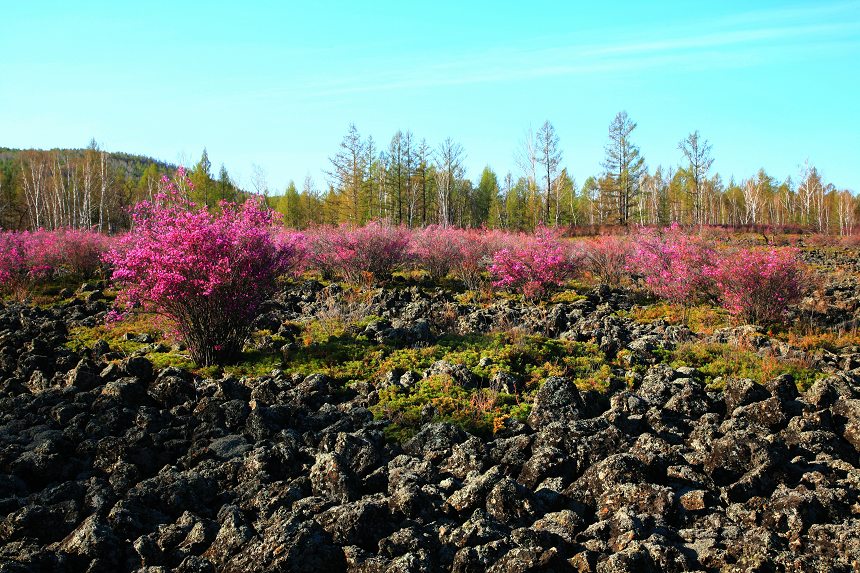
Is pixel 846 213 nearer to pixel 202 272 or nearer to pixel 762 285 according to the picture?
pixel 762 285

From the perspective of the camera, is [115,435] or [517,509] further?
[115,435]

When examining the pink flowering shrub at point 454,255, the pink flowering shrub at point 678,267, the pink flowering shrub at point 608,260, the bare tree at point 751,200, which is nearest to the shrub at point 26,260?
the pink flowering shrub at point 454,255

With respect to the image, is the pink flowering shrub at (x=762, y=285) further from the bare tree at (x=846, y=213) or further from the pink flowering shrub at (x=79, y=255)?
the bare tree at (x=846, y=213)

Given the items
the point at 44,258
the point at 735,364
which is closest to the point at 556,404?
the point at 735,364

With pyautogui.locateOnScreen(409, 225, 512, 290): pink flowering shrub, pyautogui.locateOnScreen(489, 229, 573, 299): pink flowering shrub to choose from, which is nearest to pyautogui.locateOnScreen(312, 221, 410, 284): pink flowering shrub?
pyautogui.locateOnScreen(409, 225, 512, 290): pink flowering shrub

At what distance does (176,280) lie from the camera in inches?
330

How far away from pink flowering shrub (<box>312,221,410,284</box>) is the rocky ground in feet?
26.5

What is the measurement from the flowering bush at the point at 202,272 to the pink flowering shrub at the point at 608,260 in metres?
10.2

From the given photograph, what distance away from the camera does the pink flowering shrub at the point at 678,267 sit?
1248 centimetres

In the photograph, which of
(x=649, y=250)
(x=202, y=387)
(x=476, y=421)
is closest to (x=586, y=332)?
(x=476, y=421)

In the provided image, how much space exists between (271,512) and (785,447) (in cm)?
486

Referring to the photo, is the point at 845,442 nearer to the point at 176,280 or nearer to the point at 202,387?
the point at 202,387

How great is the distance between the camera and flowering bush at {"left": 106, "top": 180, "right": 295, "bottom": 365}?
852 cm

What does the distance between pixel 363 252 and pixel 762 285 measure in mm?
9678
